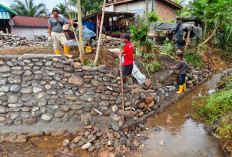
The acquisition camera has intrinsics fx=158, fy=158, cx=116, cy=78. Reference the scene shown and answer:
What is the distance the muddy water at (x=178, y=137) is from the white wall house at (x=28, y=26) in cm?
1606

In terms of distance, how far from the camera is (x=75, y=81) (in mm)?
4707

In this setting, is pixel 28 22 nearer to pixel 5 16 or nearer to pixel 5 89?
pixel 5 16

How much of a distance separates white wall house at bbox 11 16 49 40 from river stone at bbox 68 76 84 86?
1417 cm

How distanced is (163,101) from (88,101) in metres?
2.85

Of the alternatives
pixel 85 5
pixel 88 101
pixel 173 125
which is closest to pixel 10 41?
pixel 88 101

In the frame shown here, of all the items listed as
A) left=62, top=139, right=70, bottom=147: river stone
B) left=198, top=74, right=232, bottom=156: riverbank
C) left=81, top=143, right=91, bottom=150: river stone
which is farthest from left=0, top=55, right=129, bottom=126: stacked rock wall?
left=198, top=74, right=232, bottom=156: riverbank

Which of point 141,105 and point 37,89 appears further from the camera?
point 141,105

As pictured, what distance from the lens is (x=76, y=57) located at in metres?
5.56

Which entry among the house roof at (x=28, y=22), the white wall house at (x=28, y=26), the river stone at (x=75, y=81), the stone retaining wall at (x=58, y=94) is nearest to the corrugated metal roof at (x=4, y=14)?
the white wall house at (x=28, y=26)

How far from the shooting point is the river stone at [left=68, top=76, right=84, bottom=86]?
4707mm

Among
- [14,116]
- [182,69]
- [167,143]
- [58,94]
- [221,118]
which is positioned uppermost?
[182,69]

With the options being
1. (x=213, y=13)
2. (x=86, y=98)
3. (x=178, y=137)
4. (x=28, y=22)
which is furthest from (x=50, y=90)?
(x=28, y=22)

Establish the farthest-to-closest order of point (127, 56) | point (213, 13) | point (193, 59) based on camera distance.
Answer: point (213, 13), point (193, 59), point (127, 56)

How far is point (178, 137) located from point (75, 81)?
10.8 ft
